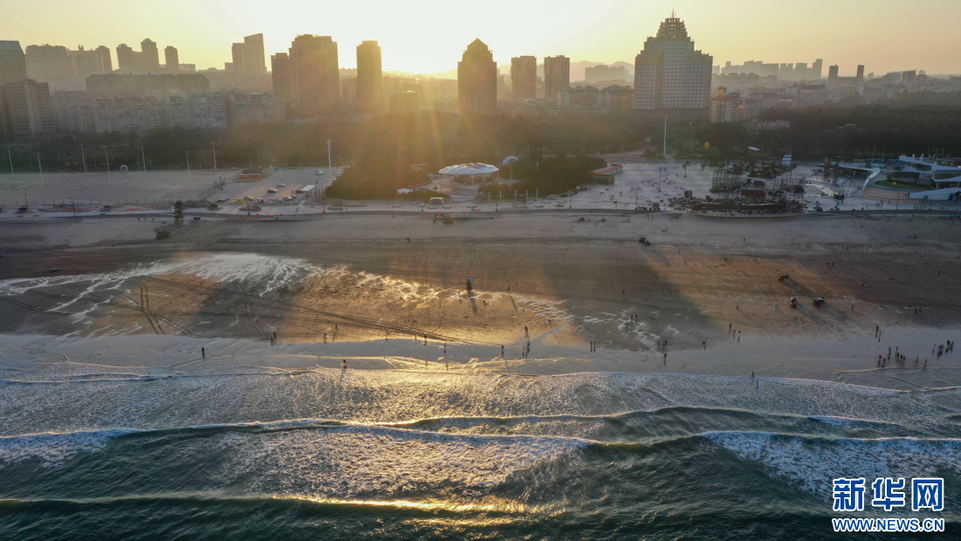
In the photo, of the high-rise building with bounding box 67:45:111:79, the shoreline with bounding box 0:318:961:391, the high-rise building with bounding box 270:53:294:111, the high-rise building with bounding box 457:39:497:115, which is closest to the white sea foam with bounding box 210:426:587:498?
the shoreline with bounding box 0:318:961:391

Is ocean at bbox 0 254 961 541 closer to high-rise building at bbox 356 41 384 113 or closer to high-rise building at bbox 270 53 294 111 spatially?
high-rise building at bbox 270 53 294 111

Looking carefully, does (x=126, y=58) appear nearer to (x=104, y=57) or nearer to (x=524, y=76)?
(x=104, y=57)

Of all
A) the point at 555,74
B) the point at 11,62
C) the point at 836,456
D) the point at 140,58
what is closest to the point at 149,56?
the point at 140,58

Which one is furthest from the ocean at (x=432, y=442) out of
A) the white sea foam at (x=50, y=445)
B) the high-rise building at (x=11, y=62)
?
the high-rise building at (x=11, y=62)

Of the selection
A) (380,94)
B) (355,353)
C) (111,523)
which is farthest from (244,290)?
(380,94)

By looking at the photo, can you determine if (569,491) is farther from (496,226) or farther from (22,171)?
(22,171)
